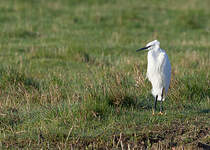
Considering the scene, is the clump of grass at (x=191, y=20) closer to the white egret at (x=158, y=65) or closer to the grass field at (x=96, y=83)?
the grass field at (x=96, y=83)

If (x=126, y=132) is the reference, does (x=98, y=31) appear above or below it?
above

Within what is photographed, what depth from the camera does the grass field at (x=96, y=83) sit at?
5461mm

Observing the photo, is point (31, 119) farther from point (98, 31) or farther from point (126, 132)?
point (98, 31)

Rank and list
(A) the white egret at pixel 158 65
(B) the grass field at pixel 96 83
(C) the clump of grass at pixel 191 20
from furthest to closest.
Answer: (C) the clump of grass at pixel 191 20 → (A) the white egret at pixel 158 65 → (B) the grass field at pixel 96 83

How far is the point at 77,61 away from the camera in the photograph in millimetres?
9953

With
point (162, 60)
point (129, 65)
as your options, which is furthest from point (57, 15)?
point (162, 60)

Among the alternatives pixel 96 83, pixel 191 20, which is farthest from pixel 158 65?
pixel 191 20

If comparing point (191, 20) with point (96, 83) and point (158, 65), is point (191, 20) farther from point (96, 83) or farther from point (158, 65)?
point (158, 65)

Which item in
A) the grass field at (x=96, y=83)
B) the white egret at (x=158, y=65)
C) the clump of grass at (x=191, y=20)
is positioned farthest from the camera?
the clump of grass at (x=191, y=20)

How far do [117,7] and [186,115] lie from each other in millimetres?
11264

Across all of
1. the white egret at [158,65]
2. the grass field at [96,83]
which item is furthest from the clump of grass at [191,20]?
the white egret at [158,65]

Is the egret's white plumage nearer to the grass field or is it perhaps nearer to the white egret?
the white egret

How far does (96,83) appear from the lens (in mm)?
7227

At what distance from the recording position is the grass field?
5.46m
